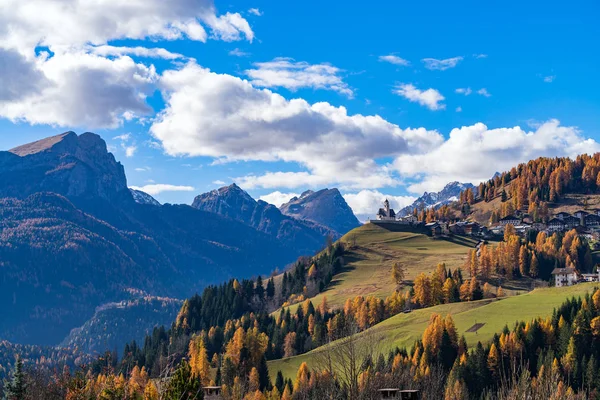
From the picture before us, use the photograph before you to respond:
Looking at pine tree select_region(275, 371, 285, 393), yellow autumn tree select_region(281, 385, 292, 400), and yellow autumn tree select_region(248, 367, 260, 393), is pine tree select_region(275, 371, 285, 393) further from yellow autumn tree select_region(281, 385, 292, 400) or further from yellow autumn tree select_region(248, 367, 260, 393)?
yellow autumn tree select_region(281, 385, 292, 400)

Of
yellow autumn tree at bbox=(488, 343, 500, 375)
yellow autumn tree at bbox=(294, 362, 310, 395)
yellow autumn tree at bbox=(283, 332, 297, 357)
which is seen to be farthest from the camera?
yellow autumn tree at bbox=(283, 332, 297, 357)

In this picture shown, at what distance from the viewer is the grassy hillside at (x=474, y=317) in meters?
Answer: 163

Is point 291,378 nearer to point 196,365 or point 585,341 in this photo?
point 196,365

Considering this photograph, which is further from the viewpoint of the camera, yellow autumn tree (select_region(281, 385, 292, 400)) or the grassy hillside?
the grassy hillside

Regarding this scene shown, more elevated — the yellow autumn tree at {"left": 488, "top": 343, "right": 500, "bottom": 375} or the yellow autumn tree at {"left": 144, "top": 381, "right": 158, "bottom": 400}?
the yellow autumn tree at {"left": 144, "top": 381, "right": 158, "bottom": 400}

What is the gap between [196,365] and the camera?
171m

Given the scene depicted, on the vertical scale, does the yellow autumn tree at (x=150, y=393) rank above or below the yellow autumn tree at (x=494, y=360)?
above

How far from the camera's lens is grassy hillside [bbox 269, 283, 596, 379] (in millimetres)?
163250

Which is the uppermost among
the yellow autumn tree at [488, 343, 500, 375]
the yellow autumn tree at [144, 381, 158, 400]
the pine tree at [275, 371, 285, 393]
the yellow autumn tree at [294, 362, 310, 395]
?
the yellow autumn tree at [144, 381, 158, 400]

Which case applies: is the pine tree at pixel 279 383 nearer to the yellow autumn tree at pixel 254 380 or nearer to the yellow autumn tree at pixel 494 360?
the yellow autumn tree at pixel 254 380

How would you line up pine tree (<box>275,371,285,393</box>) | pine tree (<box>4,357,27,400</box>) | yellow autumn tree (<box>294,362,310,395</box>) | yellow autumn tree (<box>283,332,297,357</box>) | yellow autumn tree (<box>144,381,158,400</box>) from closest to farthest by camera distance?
yellow autumn tree (<box>144,381,158,400</box>), pine tree (<box>4,357,27,400</box>), yellow autumn tree (<box>294,362,310,395</box>), pine tree (<box>275,371,285,393</box>), yellow autumn tree (<box>283,332,297,357</box>)

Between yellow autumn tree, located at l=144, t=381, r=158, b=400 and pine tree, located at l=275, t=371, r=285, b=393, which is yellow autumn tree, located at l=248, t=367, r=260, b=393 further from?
yellow autumn tree, located at l=144, t=381, r=158, b=400

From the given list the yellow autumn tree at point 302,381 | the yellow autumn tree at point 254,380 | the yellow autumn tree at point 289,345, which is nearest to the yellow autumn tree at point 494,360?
the yellow autumn tree at point 302,381

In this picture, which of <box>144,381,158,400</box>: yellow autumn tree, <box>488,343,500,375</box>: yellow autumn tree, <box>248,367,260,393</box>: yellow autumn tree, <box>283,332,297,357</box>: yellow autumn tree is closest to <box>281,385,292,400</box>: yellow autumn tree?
<box>248,367,260,393</box>: yellow autumn tree
